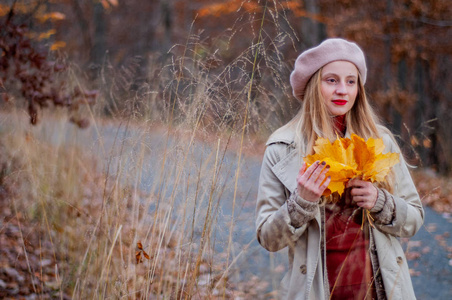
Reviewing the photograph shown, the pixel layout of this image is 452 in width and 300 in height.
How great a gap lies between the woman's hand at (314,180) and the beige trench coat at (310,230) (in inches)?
2.1

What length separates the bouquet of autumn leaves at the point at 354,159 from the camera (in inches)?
50.5

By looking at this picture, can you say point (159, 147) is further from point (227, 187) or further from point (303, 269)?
point (303, 269)

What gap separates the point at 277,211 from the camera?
1508 millimetres

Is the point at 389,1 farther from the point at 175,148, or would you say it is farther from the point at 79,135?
the point at 175,148

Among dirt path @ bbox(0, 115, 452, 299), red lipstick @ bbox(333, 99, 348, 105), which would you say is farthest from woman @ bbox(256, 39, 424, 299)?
dirt path @ bbox(0, 115, 452, 299)

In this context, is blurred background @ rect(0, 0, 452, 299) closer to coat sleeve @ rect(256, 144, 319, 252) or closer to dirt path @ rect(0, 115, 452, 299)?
dirt path @ rect(0, 115, 452, 299)

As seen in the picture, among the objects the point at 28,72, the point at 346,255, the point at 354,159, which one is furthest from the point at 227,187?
the point at 28,72

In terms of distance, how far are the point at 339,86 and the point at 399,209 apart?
48 centimetres

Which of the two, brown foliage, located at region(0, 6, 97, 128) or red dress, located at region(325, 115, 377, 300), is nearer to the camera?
red dress, located at region(325, 115, 377, 300)

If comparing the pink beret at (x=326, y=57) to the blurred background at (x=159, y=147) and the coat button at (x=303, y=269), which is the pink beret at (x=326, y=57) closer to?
the blurred background at (x=159, y=147)

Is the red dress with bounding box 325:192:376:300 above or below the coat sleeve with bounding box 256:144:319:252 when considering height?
below

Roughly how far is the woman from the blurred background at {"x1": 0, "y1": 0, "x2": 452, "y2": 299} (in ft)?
0.43

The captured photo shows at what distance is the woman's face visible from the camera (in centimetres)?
167

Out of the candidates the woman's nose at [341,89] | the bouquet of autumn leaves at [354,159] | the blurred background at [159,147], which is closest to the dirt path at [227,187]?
the blurred background at [159,147]
